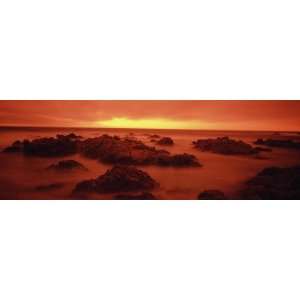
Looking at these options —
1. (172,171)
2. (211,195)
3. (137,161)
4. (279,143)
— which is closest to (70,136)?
(137,161)

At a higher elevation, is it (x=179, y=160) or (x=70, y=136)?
(x=70, y=136)

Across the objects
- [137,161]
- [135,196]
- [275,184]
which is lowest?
[135,196]

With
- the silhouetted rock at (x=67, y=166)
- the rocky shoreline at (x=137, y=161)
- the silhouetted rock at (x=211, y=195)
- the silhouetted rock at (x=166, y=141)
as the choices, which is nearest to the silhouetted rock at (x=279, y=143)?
the rocky shoreline at (x=137, y=161)

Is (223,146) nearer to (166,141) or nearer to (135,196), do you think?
(166,141)

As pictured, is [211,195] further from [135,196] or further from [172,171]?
[135,196]
